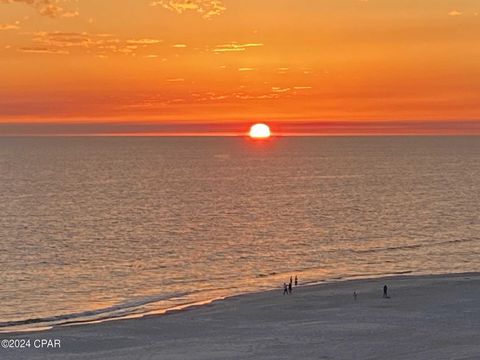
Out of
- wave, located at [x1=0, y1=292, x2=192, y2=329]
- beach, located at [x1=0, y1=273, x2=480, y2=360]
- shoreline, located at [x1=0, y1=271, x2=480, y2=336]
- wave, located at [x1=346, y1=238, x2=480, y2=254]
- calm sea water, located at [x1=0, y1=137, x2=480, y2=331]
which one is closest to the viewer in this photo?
beach, located at [x1=0, y1=273, x2=480, y2=360]

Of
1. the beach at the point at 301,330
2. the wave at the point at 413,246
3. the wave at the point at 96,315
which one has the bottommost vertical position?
the beach at the point at 301,330

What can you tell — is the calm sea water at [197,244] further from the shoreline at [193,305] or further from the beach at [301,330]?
the beach at [301,330]

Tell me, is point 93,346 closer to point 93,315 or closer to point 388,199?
point 93,315

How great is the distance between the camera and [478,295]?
→ 5856cm

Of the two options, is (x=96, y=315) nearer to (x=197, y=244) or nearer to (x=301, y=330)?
(x=301, y=330)

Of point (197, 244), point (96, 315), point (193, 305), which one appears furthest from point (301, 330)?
point (197, 244)

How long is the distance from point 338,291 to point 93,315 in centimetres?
1935

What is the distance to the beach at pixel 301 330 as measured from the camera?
41969 millimetres

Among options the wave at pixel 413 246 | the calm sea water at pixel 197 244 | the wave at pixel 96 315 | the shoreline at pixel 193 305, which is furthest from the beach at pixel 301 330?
the wave at pixel 413 246

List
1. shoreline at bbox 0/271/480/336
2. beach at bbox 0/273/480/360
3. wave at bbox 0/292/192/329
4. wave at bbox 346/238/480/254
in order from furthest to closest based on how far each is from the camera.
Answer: wave at bbox 346/238/480/254, wave at bbox 0/292/192/329, shoreline at bbox 0/271/480/336, beach at bbox 0/273/480/360

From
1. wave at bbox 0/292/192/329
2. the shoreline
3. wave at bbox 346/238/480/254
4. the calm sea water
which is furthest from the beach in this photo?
wave at bbox 346/238/480/254

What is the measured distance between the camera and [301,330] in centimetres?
4772

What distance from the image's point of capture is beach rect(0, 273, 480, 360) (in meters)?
42.0

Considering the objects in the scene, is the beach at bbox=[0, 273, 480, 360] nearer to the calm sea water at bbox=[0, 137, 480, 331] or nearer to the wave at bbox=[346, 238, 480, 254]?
the calm sea water at bbox=[0, 137, 480, 331]
